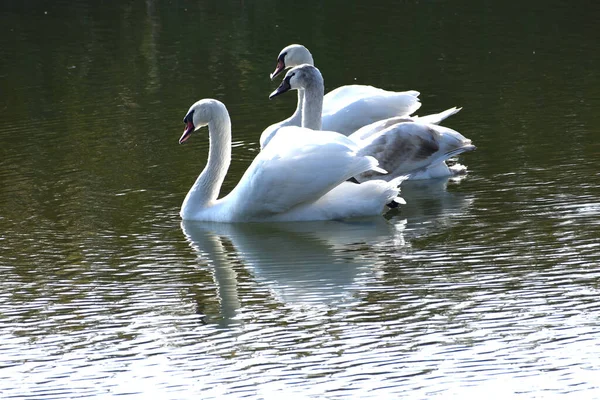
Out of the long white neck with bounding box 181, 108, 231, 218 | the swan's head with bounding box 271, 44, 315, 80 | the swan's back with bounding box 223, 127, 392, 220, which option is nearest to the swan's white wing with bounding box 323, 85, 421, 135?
the swan's head with bounding box 271, 44, 315, 80

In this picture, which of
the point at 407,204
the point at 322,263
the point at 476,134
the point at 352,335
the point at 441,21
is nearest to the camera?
the point at 352,335

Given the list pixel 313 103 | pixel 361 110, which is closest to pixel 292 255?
pixel 313 103

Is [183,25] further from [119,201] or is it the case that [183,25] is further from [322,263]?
[322,263]

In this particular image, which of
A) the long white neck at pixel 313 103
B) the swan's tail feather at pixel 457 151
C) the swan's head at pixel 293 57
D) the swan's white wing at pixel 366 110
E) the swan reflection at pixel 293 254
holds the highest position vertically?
the swan's head at pixel 293 57

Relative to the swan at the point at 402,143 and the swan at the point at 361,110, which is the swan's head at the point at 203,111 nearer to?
the swan at the point at 402,143

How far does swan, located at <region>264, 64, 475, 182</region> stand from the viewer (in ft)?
39.9

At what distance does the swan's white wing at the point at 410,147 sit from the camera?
12156mm

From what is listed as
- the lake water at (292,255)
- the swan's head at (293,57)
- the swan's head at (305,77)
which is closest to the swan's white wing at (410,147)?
the lake water at (292,255)

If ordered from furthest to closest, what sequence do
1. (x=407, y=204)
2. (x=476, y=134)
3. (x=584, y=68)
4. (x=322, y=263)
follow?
(x=584, y=68), (x=476, y=134), (x=407, y=204), (x=322, y=263)

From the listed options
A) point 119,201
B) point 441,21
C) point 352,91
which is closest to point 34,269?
point 119,201

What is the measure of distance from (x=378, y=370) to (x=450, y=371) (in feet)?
1.30

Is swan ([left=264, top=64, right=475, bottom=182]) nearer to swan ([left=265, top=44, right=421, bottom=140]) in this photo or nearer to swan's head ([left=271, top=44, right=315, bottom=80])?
swan ([left=265, top=44, right=421, bottom=140])

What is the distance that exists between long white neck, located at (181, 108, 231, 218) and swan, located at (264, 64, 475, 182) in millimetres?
1306

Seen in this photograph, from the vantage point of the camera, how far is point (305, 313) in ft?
26.8
